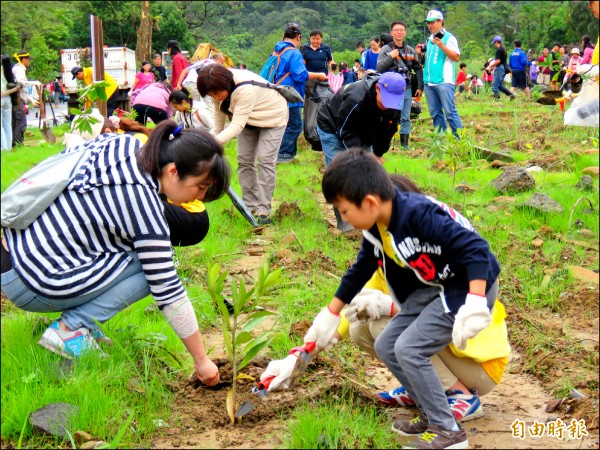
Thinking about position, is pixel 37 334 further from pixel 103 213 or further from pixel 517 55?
pixel 517 55

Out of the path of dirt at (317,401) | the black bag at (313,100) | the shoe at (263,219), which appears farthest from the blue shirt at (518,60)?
the path of dirt at (317,401)

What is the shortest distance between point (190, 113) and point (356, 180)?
5861 millimetres

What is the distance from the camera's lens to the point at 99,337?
353cm

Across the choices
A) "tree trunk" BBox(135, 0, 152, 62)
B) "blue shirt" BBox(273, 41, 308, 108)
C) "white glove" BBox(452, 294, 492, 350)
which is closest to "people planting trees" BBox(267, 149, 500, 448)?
"white glove" BBox(452, 294, 492, 350)

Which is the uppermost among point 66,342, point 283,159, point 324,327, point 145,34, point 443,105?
point 324,327

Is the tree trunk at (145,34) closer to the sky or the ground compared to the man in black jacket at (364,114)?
closer to the ground

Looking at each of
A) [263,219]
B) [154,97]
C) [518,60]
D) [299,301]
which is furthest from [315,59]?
[518,60]

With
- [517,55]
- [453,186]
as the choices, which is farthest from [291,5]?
[453,186]

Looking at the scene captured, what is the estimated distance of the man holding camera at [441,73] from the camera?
8.92 m

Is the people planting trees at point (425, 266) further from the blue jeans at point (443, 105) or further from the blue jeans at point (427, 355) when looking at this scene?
the blue jeans at point (443, 105)

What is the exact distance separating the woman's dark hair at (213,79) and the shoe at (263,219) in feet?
3.99

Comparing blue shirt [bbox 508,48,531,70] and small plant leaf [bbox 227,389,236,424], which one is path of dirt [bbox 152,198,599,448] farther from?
blue shirt [bbox 508,48,531,70]

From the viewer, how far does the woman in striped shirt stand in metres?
3.14

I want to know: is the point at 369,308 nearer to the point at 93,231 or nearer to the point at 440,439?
the point at 440,439
